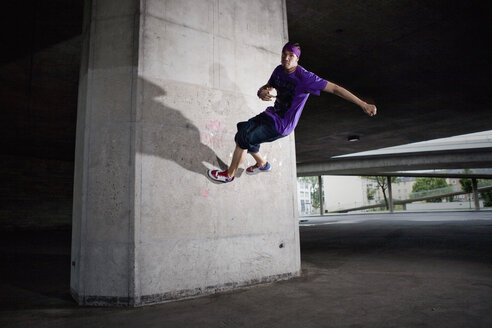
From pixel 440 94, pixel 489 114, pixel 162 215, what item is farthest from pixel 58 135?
pixel 489 114

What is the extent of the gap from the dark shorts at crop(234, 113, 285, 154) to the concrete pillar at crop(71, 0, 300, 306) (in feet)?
1.97

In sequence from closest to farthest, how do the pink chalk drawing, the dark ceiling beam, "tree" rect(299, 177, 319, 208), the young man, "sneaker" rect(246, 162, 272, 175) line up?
the young man < the pink chalk drawing < "sneaker" rect(246, 162, 272, 175) < the dark ceiling beam < "tree" rect(299, 177, 319, 208)

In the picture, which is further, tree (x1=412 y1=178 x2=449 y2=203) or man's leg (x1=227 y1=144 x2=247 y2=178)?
tree (x1=412 y1=178 x2=449 y2=203)

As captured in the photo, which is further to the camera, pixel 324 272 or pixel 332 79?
pixel 332 79

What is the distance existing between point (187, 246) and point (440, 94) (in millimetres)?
12514

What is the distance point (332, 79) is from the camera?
1140cm

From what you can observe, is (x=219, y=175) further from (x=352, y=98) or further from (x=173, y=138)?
(x=352, y=98)

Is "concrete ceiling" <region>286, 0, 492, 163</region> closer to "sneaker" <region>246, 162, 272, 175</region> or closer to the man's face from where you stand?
the man's face

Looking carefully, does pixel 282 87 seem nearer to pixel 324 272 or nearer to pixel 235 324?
pixel 235 324

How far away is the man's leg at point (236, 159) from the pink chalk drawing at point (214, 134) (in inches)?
17.1

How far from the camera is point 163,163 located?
14.6 feet

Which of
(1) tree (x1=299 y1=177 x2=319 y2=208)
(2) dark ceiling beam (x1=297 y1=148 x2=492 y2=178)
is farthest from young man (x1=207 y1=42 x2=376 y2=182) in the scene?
(1) tree (x1=299 y1=177 x2=319 y2=208)

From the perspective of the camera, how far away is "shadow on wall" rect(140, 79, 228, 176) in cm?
443

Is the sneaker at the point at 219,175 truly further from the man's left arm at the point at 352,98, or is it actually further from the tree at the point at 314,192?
the tree at the point at 314,192
